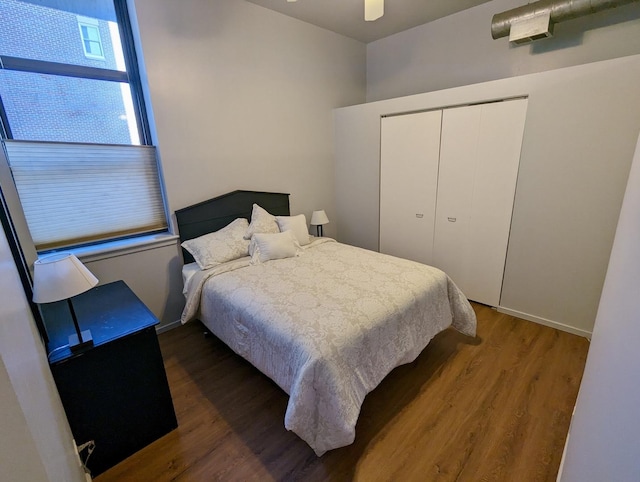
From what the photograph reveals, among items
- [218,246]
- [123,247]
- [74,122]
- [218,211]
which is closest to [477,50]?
[218,211]

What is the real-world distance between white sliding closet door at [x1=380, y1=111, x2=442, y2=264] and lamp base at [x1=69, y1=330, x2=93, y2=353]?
9.55 feet

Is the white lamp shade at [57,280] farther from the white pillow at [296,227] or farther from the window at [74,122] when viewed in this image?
the white pillow at [296,227]

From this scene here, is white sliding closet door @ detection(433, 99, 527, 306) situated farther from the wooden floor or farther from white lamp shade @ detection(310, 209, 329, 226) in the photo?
white lamp shade @ detection(310, 209, 329, 226)

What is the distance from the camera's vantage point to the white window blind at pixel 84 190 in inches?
79.4

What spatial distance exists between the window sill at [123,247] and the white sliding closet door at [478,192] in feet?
8.71

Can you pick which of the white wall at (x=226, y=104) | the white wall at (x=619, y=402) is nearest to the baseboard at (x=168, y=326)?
the white wall at (x=226, y=104)

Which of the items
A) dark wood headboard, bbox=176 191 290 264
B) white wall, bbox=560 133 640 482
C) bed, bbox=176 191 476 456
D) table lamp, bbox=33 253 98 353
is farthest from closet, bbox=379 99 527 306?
table lamp, bbox=33 253 98 353

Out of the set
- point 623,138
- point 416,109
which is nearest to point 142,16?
point 416,109

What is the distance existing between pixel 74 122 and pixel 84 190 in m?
0.50

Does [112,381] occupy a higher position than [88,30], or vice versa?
[88,30]

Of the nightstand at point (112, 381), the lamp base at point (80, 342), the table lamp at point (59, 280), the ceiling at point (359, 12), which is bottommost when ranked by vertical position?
the nightstand at point (112, 381)

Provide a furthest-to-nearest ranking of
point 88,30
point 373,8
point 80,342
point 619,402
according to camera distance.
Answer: point 88,30, point 373,8, point 80,342, point 619,402

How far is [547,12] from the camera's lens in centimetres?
228

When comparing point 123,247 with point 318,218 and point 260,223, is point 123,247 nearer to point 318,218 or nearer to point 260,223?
point 260,223
